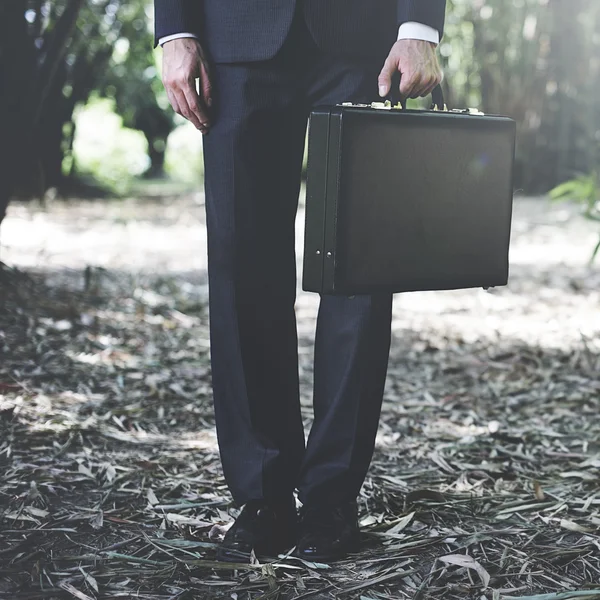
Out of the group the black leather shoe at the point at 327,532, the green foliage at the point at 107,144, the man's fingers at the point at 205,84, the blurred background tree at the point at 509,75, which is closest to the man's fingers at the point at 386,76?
the man's fingers at the point at 205,84

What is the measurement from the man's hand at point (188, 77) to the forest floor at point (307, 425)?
0.79m

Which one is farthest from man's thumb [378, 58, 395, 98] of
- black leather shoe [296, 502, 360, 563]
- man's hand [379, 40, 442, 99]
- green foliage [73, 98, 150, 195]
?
green foliage [73, 98, 150, 195]

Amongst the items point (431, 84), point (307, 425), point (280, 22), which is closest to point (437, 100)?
point (431, 84)

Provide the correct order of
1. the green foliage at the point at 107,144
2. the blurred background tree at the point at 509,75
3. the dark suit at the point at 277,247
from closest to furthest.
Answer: the dark suit at the point at 277,247 < the blurred background tree at the point at 509,75 < the green foliage at the point at 107,144

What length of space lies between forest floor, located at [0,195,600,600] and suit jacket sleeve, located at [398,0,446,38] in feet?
3.06

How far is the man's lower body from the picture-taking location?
5.17 feet

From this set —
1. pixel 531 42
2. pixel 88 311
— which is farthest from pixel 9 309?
pixel 531 42

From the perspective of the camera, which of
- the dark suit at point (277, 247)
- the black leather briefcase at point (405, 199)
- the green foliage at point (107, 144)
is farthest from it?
the green foliage at point (107, 144)

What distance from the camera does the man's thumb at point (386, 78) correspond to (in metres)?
1.53

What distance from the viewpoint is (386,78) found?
5.02 feet

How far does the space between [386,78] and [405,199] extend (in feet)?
0.68

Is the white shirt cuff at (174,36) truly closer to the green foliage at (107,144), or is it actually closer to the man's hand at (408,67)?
the man's hand at (408,67)

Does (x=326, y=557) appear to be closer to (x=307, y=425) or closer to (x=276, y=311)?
(x=276, y=311)

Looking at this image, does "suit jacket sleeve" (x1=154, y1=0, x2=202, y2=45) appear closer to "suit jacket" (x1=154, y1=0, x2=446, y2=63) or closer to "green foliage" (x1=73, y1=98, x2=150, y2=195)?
"suit jacket" (x1=154, y1=0, x2=446, y2=63)
